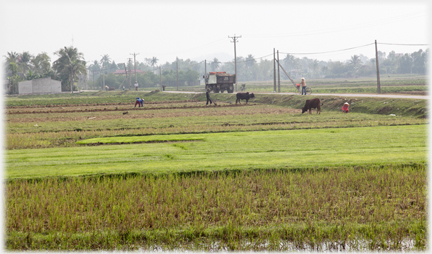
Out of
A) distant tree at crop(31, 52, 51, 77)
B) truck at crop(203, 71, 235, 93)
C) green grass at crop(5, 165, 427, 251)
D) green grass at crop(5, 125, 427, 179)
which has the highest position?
distant tree at crop(31, 52, 51, 77)

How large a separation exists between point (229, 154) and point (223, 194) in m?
4.41

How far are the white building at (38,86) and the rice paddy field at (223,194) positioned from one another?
7818 cm

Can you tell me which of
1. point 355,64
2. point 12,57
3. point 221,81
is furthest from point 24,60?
point 355,64

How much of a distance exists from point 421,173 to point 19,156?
11.1 m

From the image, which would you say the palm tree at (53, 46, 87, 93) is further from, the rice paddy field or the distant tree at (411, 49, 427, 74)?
the distant tree at (411, 49, 427, 74)

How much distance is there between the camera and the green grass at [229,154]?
11328 millimetres

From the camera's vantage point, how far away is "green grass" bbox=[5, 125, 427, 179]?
446 inches

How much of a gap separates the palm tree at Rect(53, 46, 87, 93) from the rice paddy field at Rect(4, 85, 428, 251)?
85168 millimetres

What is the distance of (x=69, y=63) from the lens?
9844cm

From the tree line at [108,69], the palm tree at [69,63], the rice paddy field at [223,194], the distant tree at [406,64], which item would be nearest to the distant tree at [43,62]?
the tree line at [108,69]

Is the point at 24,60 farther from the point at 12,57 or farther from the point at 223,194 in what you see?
the point at 223,194

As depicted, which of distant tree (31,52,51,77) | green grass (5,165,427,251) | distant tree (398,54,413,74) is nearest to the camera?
green grass (5,165,427,251)

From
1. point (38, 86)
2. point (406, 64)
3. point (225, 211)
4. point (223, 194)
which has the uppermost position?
point (406, 64)

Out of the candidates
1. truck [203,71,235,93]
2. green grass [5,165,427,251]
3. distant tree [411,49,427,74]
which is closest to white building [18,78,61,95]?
truck [203,71,235,93]
